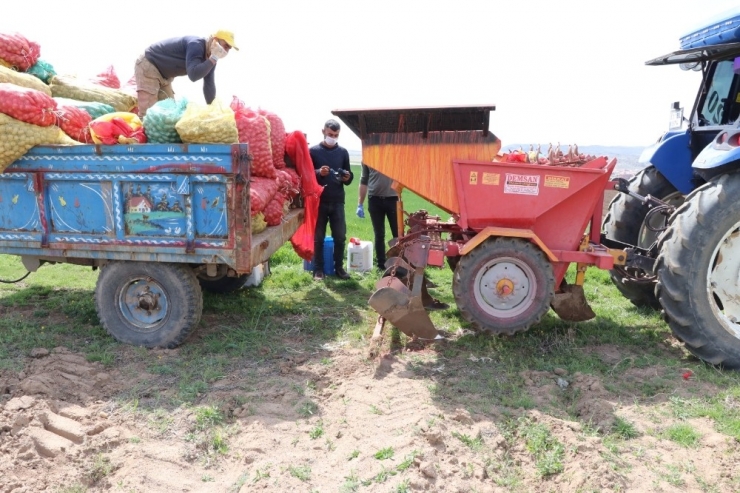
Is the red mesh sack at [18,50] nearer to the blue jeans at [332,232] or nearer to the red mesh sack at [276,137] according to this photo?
the red mesh sack at [276,137]

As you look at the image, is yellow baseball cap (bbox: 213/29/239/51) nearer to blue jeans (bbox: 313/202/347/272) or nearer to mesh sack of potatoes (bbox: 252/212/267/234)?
mesh sack of potatoes (bbox: 252/212/267/234)

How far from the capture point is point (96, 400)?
3.54 meters

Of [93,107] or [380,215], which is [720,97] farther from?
[93,107]

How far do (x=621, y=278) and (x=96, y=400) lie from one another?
4.37m

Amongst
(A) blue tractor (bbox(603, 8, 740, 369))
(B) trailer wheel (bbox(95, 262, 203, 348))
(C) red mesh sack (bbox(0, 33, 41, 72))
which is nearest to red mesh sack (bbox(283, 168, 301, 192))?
(B) trailer wheel (bbox(95, 262, 203, 348))

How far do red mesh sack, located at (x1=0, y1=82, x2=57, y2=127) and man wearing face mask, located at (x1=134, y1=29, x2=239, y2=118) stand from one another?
134cm

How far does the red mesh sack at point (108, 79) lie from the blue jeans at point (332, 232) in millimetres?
2581

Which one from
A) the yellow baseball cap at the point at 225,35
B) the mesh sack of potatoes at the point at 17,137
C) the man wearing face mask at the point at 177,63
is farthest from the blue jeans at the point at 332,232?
the mesh sack of potatoes at the point at 17,137

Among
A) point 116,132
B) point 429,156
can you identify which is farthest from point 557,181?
point 116,132

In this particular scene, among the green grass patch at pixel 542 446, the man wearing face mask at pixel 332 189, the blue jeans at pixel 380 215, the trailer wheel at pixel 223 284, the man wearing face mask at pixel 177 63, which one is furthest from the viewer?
the blue jeans at pixel 380 215

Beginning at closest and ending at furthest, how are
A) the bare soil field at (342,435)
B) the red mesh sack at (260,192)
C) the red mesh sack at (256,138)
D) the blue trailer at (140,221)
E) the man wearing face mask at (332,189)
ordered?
the bare soil field at (342,435), the blue trailer at (140,221), the red mesh sack at (260,192), the red mesh sack at (256,138), the man wearing face mask at (332,189)

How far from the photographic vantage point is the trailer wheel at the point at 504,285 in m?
4.25

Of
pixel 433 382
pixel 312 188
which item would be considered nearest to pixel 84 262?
pixel 312 188

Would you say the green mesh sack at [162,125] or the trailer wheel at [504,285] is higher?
the green mesh sack at [162,125]
